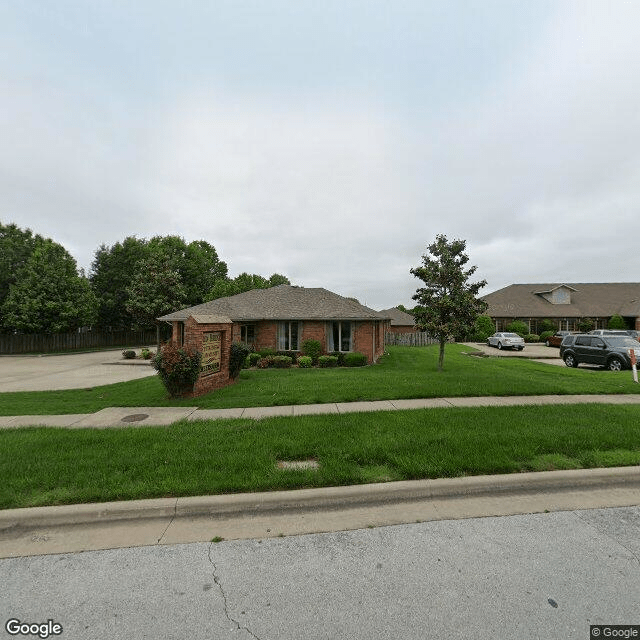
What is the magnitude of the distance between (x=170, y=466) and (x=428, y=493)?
3599 millimetres

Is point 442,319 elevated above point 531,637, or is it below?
above

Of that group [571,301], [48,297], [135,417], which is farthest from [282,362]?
[571,301]

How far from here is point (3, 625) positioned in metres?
2.40

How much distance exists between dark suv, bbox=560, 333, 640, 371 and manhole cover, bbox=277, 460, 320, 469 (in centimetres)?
1767

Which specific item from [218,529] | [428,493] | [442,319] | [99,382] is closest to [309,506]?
[218,529]

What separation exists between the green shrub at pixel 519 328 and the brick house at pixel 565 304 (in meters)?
1.98

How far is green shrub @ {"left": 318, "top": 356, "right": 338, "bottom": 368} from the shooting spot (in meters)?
17.7

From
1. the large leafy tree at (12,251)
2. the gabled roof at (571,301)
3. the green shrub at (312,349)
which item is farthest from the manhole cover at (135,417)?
the gabled roof at (571,301)

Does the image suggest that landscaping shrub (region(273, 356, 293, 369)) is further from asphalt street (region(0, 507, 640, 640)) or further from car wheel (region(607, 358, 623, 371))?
car wheel (region(607, 358, 623, 371))

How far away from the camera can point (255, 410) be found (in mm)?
8133

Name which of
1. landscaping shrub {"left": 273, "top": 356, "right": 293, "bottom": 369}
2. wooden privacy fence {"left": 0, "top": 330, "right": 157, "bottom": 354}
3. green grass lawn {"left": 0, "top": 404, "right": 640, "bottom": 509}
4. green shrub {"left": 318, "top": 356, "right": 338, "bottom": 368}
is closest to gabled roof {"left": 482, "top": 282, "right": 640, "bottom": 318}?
green shrub {"left": 318, "top": 356, "right": 338, "bottom": 368}

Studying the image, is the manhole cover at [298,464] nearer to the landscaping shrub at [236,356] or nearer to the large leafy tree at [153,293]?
the landscaping shrub at [236,356]

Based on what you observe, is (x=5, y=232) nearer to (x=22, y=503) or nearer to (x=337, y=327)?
(x=337, y=327)

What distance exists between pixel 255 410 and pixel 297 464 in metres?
3.48
